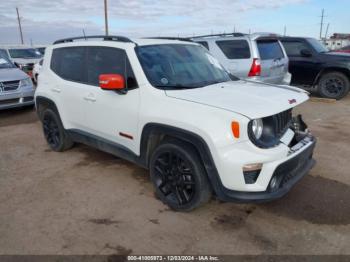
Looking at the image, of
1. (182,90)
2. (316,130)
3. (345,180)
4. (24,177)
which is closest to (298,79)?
(316,130)

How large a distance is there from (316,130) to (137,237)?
15.9ft

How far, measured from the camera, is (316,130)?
21.4ft

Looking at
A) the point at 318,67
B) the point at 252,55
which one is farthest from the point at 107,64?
the point at 318,67

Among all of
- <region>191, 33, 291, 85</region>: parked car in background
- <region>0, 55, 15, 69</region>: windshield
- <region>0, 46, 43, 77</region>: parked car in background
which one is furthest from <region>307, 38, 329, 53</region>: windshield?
<region>0, 46, 43, 77</region>: parked car in background

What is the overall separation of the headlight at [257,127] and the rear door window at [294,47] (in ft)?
25.9

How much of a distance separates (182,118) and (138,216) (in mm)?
1178

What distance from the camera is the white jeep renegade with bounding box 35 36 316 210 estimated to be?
9.51 feet

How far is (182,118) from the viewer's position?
10.2ft

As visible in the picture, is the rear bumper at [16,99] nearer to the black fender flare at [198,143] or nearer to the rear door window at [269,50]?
the black fender flare at [198,143]

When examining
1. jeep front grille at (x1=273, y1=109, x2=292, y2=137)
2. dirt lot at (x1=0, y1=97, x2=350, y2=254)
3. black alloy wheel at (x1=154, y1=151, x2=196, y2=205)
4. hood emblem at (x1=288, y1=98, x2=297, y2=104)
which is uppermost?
hood emblem at (x1=288, y1=98, x2=297, y2=104)

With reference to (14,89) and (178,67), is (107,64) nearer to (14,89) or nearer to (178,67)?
(178,67)

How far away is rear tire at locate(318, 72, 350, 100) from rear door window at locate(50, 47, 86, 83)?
307 inches

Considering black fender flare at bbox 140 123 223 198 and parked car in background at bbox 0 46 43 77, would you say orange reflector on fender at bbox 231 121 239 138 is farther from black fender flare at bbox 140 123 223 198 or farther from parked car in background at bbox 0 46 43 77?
parked car in background at bbox 0 46 43 77

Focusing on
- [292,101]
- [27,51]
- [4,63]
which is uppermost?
[292,101]
